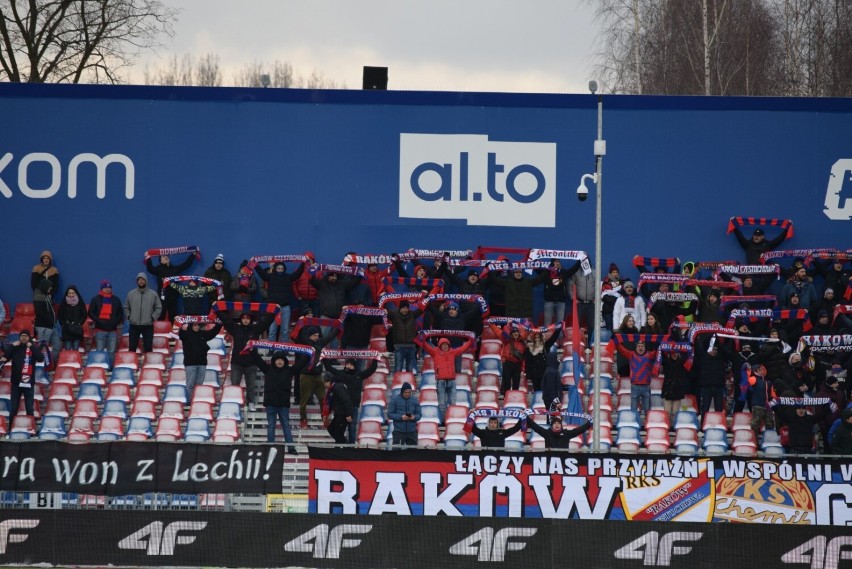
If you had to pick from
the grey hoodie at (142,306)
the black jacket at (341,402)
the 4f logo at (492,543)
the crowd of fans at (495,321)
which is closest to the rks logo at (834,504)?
the crowd of fans at (495,321)

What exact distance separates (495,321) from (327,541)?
7.78 meters

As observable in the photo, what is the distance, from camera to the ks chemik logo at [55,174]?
27938 millimetres

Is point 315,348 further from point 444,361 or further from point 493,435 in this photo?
point 493,435

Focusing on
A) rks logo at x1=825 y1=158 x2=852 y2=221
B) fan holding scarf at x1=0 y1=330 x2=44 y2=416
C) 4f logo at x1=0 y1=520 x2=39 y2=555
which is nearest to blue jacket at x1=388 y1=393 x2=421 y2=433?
4f logo at x1=0 y1=520 x2=39 y2=555

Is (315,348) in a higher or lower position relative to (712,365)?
higher

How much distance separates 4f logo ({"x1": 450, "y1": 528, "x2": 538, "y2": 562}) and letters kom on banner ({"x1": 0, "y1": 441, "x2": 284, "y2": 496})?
9.67 ft

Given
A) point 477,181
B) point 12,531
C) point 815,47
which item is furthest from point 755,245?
point 815,47

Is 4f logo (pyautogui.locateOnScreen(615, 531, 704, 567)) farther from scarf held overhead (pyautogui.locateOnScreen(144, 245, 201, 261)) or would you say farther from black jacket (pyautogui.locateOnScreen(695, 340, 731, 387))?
scarf held overhead (pyautogui.locateOnScreen(144, 245, 201, 261))

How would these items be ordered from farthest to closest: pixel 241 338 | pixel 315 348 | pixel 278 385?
pixel 241 338
pixel 315 348
pixel 278 385

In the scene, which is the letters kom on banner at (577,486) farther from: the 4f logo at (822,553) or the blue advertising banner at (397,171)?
the blue advertising banner at (397,171)

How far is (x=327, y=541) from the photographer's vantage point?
1816cm

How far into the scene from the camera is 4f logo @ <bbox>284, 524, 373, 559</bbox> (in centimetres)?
1812

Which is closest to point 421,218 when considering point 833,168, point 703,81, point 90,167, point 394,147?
point 394,147

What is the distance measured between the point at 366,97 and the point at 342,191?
6.95 ft
